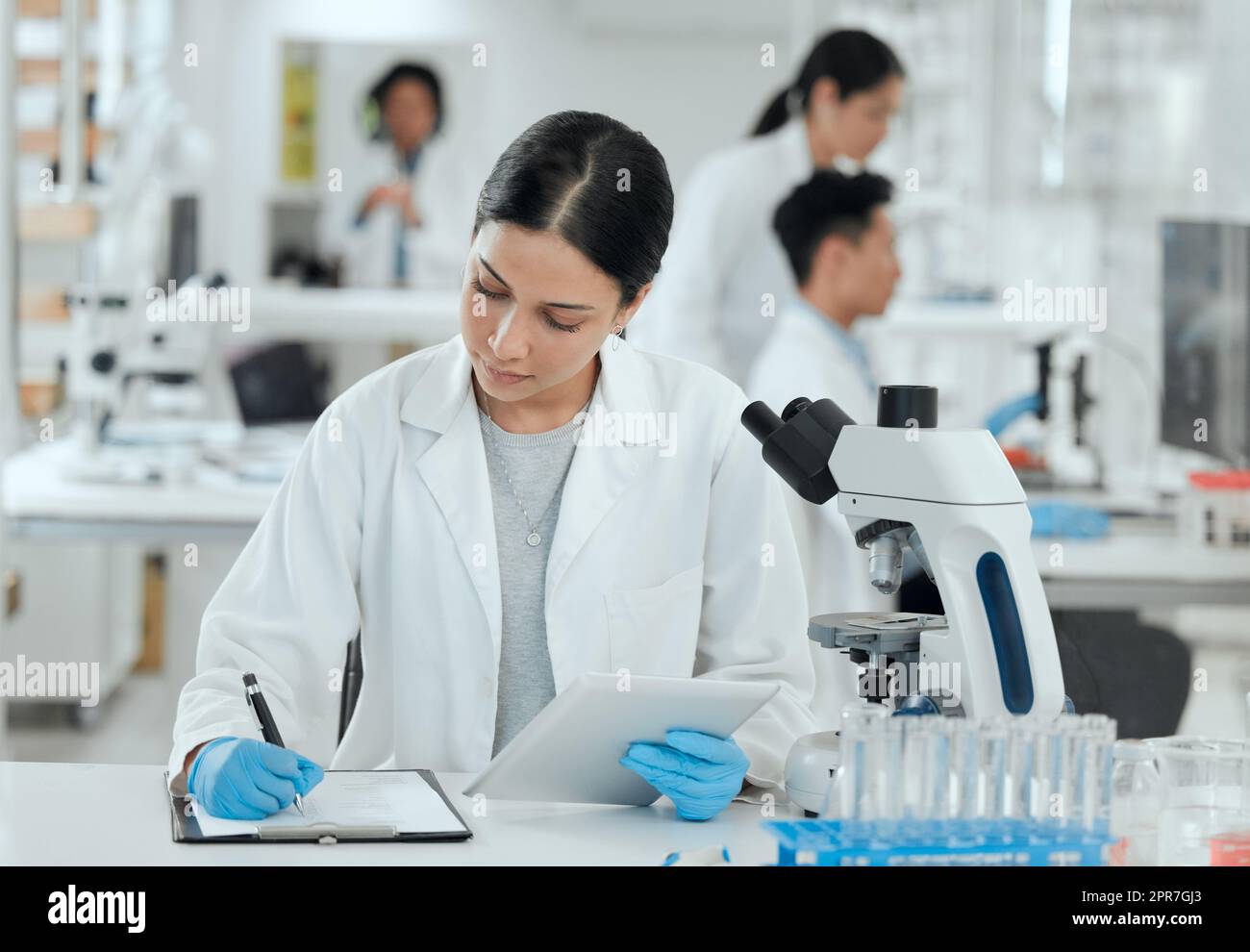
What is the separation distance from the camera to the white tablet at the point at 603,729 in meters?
1.27

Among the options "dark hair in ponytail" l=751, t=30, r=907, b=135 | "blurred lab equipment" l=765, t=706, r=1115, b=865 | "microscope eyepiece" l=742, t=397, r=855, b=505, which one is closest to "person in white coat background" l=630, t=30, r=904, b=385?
"dark hair in ponytail" l=751, t=30, r=907, b=135

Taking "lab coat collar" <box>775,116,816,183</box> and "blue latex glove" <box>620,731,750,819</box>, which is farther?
"lab coat collar" <box>775,116,816,183</box>

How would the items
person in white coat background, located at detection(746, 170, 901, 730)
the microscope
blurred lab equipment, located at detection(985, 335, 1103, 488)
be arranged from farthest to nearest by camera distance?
blurred lab equipment, located at detection(985, 335, 1103, 488), person in white coat background, located at detection(746, 170, 901, 730), the microscope

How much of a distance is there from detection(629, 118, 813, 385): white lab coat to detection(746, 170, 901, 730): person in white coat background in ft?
1.76

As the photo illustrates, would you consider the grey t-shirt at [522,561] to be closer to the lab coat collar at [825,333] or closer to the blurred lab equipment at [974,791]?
the blurred lab equipment at [974,791]

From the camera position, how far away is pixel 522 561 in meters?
1.68

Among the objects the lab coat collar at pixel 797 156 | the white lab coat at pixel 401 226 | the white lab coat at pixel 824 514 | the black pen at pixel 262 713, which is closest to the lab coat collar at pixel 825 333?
the white lab coat at pixel 824 514

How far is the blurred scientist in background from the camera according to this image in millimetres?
6465

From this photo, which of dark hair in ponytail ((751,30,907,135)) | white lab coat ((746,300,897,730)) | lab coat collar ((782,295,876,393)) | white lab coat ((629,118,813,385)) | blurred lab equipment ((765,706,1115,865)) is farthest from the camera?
white lab coat ((629,118,813,385))

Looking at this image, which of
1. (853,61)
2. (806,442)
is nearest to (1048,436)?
(853,61)

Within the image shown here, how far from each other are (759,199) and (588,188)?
229cm

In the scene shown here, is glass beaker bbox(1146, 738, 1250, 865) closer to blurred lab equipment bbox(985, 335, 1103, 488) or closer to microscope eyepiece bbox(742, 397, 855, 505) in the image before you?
microscope eyepiece bbox(742, 397, 855, 505)

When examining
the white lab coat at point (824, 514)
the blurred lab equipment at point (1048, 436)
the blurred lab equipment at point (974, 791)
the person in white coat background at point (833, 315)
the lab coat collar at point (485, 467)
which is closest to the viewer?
the blurred lab equipment at point (974, 791)

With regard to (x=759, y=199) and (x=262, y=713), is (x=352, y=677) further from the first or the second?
(x=759, y=199)
